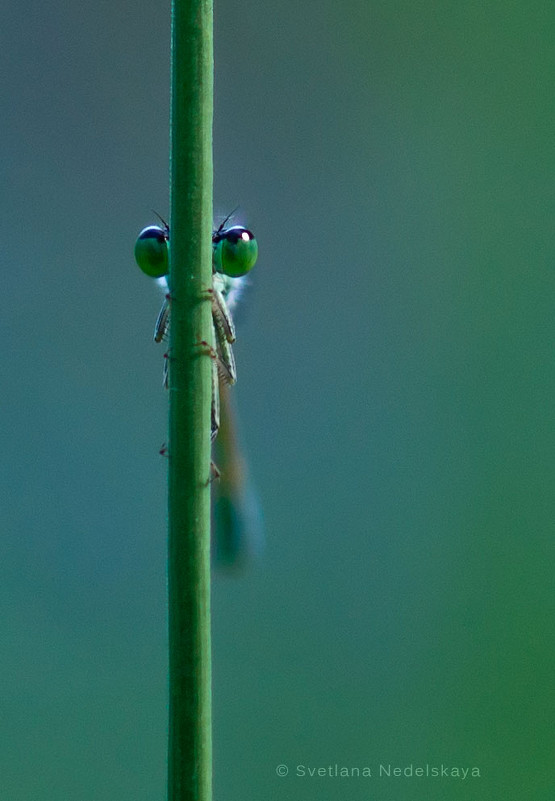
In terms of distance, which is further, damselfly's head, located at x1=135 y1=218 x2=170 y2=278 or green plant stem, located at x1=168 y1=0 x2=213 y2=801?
damselfly's head, located at x1=135 y1=218 x2=170 y2=278

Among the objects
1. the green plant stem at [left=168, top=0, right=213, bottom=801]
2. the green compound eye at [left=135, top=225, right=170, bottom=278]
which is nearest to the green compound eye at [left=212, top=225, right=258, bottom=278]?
the green compound eye at [left=135, top=225, right=170, bottom=278]

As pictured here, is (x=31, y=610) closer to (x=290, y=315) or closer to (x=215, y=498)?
(x=290, y=315)

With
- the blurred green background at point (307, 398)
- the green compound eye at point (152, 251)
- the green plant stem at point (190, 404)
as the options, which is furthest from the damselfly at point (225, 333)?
the blurred green background at point (307, 398)

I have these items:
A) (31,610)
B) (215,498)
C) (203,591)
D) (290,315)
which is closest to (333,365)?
(290,315)

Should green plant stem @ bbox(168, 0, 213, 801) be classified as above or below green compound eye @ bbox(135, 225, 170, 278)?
below

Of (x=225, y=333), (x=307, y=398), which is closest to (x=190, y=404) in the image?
(x=225, y=333)

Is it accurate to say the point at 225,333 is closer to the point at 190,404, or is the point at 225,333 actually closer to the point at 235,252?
the point at 235,252

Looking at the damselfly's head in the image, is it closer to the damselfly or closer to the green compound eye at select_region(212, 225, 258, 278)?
the damselfly
